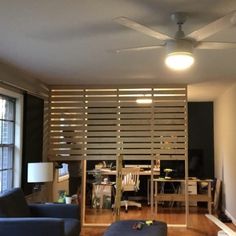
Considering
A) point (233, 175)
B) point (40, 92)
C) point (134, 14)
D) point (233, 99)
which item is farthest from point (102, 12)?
point (233, 175)

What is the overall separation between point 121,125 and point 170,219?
2.12 m

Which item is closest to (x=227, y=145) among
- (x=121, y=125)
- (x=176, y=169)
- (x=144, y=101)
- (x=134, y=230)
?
(x=176, y=169)

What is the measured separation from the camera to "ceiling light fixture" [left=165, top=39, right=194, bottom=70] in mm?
2795

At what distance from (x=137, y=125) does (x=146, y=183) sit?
3.27 m

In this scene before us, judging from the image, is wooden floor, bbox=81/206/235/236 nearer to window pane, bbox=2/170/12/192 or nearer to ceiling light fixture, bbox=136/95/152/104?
window pane, bbox=2/170/12/192

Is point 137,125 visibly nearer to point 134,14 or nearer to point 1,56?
point 1,56

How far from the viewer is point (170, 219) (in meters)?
7.04

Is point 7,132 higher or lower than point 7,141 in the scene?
higher

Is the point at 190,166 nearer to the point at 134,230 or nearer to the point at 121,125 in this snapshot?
the point at 121,125

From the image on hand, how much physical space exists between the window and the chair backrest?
129 inches

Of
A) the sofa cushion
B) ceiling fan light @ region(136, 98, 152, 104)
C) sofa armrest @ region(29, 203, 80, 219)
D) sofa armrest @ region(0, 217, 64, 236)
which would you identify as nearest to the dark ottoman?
sofa armrest @ region(29, 203, 80, 219)

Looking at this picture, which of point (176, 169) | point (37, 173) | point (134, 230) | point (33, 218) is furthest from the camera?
point (176, 169)

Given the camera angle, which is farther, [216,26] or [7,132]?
[7,132]

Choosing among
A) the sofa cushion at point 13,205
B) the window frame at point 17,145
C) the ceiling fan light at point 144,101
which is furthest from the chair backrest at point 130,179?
the sofa cushion at point 13,205
